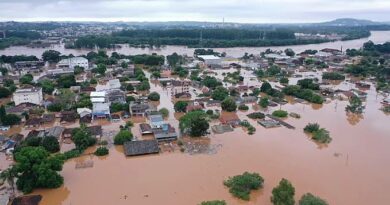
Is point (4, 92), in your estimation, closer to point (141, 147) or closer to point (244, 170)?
point (141, 147)

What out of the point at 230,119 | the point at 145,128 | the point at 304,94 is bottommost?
the point at 145,128

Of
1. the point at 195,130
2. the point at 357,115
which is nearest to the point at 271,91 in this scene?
the point at 357,115

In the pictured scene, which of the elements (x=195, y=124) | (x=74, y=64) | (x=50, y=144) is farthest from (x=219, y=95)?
(x=74, y=64)

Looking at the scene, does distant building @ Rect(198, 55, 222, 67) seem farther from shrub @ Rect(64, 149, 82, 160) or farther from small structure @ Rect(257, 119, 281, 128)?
shrub @ Rect(64, 149, 82, 160)

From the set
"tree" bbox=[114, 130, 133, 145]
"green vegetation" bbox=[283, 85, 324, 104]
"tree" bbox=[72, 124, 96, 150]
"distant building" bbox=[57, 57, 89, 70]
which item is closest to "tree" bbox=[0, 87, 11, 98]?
"distant building" bbox=[57, 57, 89, 70]

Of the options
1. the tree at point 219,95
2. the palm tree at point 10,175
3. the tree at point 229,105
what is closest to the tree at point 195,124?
the tree at point 229,105

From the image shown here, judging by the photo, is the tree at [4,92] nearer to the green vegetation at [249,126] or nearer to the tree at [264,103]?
the green vegetation at [249,126]
